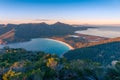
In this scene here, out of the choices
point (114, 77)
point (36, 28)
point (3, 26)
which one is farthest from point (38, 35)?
point (114, 77)

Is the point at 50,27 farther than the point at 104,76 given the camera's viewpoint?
Yes

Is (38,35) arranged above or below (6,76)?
below

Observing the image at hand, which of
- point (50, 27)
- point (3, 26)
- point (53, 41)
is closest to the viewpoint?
point (53, 41)

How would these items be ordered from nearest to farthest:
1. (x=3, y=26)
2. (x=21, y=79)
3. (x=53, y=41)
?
(x=21, y=79) → (x=53, y=41) → (x=3, y=26)

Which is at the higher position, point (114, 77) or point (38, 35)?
point (114, 77)

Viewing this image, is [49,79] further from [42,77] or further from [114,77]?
[114,77]

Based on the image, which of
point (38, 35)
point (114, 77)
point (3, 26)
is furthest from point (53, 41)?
point (114, 77)

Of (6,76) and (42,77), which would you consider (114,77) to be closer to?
(42,77)

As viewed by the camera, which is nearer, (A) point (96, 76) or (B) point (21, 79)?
(B) point (21, 79)

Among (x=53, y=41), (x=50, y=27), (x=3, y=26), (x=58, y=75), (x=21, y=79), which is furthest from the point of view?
(x=3, y=26)
